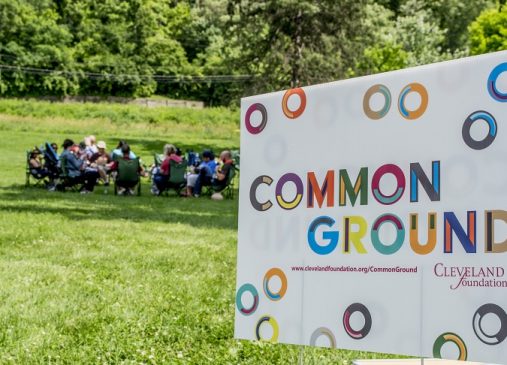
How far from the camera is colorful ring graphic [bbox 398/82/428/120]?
2.92 m

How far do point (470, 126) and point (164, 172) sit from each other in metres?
16.9

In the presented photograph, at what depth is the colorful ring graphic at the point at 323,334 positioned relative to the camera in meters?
3.15

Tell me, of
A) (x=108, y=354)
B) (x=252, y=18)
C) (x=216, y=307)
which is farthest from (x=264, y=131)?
(x=252, y=18)

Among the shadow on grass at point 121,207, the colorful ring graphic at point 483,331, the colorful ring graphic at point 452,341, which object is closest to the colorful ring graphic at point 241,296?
the colorful ring graphic at point 452,341

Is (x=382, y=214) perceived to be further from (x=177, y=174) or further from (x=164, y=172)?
(x=164, y=172)

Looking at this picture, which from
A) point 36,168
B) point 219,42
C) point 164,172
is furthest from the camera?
point 219,42

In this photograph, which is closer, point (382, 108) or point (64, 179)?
point (382, 108)

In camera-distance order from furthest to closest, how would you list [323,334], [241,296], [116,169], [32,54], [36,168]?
[32,54]
[36,168]
[116,169]
[241,296]
[323,334]

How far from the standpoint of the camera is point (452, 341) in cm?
283

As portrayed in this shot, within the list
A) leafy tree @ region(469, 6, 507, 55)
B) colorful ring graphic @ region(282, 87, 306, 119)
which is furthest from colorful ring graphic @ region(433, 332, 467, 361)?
leafy tree @ region(469, 6, 507, 55)

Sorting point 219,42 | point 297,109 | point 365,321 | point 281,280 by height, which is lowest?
point 365,321

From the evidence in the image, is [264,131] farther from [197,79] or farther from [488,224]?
[197,79]

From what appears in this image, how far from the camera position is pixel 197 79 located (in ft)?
218

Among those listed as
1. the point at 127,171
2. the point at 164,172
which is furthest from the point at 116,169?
the point at 164,172
